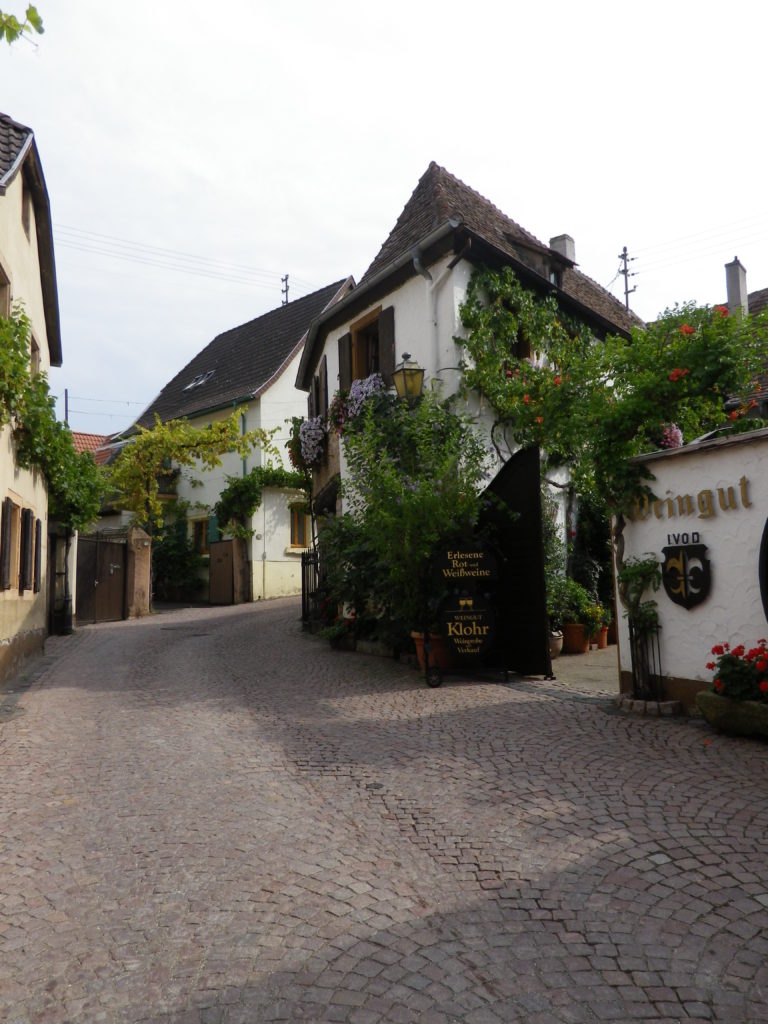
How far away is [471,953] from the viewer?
294 cm

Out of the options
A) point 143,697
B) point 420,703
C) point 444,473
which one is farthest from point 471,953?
point 444,473

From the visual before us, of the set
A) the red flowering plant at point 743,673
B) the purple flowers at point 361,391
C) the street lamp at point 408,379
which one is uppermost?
the purple flowers at point 361,391

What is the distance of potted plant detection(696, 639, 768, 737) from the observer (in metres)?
5.77

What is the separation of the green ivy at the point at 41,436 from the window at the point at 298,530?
28.4ft

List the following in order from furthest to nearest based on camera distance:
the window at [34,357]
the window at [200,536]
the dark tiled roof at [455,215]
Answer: the window at [200,536] → the dark tiled roof at [455,215] → the window at [34,357]

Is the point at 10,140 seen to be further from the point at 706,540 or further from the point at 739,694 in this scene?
the point at 739,694

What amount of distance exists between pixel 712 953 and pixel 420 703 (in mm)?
5223

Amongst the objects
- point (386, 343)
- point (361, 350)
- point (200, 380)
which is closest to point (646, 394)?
point (386, 343)

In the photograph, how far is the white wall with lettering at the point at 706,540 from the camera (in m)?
6.37

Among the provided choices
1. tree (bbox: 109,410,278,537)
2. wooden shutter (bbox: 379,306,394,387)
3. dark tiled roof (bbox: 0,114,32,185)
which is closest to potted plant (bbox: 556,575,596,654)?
wooden shutter (bbox: 379,306,394,387)

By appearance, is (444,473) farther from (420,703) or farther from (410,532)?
(420,703)

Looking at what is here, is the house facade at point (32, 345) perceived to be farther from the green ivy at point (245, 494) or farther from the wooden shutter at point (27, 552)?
the green ivy at point (245, 494)

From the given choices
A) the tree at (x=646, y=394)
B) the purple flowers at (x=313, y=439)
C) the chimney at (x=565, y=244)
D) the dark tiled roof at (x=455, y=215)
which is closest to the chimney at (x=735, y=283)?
the chimney at (x=565, y=244)

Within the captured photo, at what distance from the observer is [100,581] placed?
19.1m
